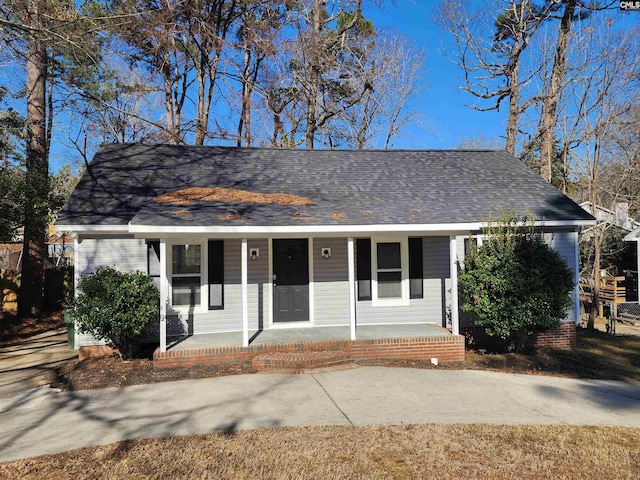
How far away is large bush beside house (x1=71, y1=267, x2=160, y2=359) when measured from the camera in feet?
23.8

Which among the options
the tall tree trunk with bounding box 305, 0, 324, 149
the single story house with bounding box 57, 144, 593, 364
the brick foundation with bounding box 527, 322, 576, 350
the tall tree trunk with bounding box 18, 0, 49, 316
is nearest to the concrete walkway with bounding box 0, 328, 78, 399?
the single story house with bounding box 57, 144, 593, 364

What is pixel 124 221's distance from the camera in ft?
26.4

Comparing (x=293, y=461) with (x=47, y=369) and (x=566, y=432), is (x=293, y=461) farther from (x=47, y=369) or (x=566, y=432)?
(x=47, y=369)

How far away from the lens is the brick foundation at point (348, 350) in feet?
24.2

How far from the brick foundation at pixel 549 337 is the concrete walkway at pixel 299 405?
2.20m

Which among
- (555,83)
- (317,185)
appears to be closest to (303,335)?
(317,185)

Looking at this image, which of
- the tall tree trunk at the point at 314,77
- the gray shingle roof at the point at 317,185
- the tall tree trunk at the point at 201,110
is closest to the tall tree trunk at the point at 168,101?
the tall tree trunk at the point at 201,110

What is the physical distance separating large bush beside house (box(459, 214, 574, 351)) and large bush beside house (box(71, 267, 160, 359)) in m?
5.72

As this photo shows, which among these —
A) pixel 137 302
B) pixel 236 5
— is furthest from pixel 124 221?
pixel 236 5

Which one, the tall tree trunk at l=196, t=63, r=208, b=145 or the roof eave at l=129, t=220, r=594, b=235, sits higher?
the tall tree trunk at l=196, t=63, r=208, b=145

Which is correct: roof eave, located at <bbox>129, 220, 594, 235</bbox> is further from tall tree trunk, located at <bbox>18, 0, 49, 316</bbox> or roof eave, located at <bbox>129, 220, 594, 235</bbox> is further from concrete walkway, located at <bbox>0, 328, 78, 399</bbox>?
tall tree trunk, located at <bbox>18, 0, 49, 316</bbox>

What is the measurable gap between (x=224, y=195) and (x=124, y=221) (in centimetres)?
197

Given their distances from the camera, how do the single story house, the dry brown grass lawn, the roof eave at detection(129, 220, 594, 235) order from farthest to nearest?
the single story house
the roof eave at detection(129, 220, 594, 235)
the dry brown grass lawn

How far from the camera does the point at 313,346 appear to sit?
783cm
